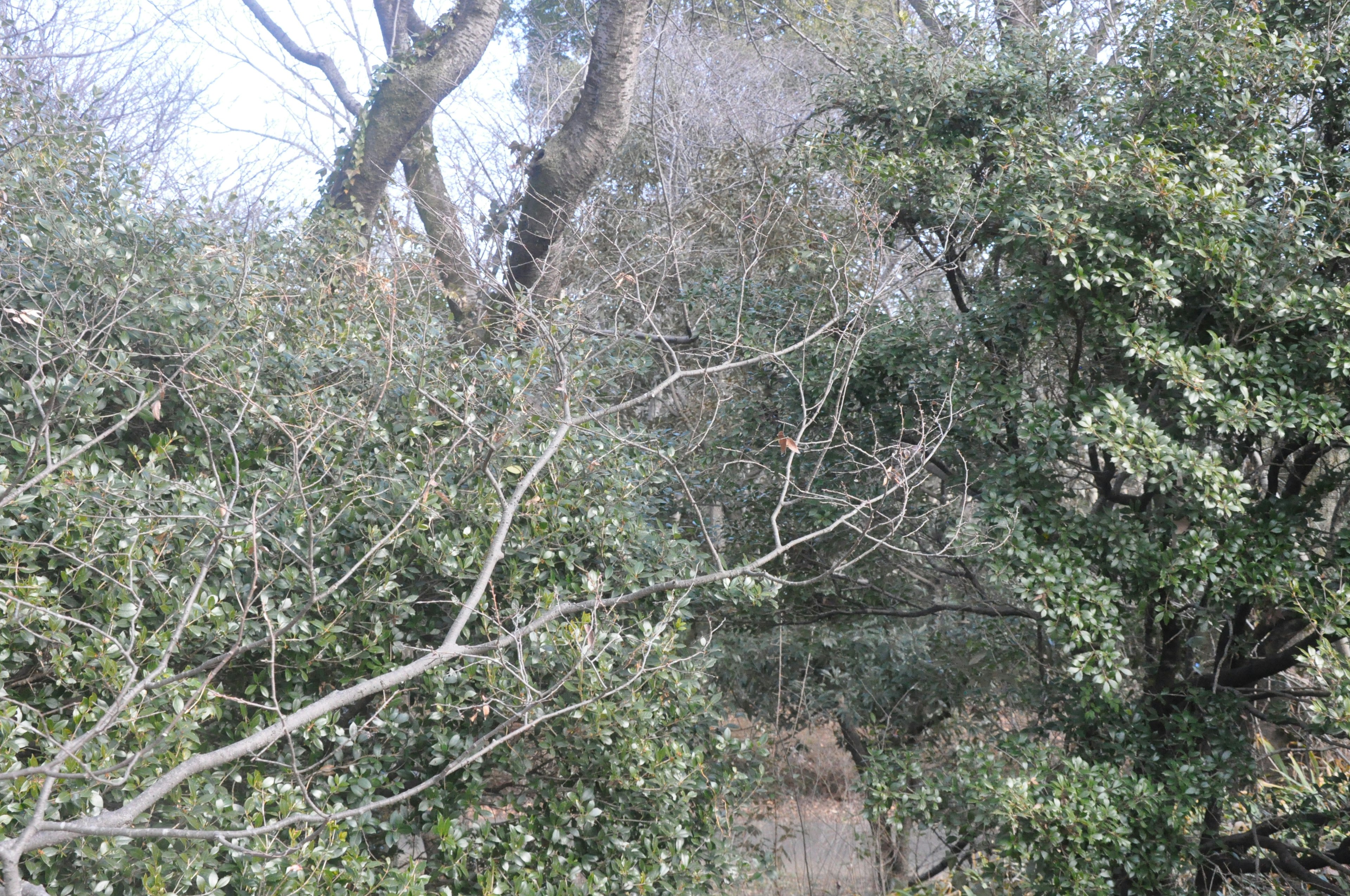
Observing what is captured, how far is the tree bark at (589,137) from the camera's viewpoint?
5617 millimetres

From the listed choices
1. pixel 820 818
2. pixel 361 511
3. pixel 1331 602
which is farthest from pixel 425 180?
pixel 1331 602

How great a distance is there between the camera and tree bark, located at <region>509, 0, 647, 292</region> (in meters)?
5.62

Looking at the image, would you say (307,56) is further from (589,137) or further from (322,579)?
(322,579)

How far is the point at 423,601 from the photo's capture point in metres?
3.43

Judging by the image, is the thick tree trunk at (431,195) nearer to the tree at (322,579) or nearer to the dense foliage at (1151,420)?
the tree at (322,579)

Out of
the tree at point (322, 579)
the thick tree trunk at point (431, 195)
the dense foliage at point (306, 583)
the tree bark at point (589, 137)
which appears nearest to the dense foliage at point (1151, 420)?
the tree at point (322, 579)

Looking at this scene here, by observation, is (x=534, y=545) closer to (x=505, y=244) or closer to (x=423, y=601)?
(x=423, y=601)

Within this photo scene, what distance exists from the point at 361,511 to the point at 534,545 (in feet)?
2.05

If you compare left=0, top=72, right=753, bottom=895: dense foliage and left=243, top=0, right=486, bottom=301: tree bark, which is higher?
left=243, top=0, right=486, bottom=301: tree bark

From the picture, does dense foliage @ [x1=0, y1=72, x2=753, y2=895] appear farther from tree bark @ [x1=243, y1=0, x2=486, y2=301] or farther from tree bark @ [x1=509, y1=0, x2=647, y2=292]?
tree bark @ [x1=509, y1=0, x2=647, y2=292]

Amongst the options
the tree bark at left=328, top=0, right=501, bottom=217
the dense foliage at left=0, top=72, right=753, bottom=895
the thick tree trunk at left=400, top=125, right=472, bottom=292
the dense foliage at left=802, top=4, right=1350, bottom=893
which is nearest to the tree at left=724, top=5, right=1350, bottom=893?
the dense foliage at left=802, top=4, right=1350, bottom=893

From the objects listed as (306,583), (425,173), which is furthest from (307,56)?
(306,583)

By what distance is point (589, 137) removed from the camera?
5.76m

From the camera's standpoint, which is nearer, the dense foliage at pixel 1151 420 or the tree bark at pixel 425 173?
the dense foliage at pixel 1151 420
